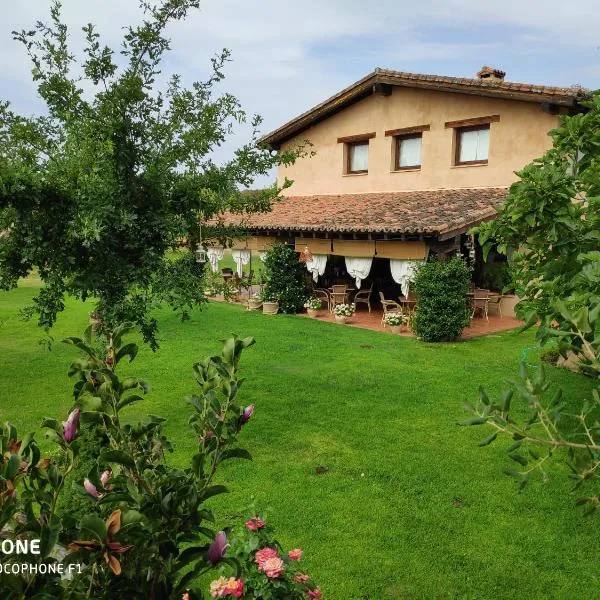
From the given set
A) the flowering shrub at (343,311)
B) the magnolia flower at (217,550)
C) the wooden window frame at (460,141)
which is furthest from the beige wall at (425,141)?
the magnolia flower at (217,550)

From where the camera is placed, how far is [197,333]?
14.3m

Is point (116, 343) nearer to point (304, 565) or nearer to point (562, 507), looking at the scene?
point (304, 565)

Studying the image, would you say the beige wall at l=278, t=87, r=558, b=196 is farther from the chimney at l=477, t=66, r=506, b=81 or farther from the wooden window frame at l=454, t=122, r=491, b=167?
the chimney at l=477, t=66, r=506, b=81

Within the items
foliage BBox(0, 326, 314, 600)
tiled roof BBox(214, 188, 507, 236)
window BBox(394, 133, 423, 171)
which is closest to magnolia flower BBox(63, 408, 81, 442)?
foliage BBox(0, 326, 314, 600)

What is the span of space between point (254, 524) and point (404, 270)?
1203cm

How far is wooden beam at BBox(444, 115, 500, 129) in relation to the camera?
15414 mm

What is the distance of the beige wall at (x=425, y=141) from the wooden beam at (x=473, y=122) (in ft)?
0.38

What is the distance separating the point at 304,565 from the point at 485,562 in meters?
1.53

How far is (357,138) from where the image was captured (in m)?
18.9

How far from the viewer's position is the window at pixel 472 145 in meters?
16.0

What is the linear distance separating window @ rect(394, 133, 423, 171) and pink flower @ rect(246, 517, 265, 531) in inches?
628

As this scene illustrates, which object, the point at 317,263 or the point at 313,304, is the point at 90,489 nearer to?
the point at 313,304

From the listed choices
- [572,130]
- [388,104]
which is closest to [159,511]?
[572,130]

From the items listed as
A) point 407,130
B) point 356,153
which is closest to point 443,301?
point 407,130
